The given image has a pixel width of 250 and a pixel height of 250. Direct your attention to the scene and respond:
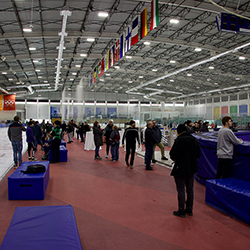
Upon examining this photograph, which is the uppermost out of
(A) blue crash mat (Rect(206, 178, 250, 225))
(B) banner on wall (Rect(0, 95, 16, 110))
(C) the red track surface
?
(B) banner on wall (Rect(0, 95, 16, 110))

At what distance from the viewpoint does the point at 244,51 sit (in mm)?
19500

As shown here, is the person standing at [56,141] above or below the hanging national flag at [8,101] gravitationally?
below

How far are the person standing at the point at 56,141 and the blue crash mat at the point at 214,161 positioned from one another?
485 cm

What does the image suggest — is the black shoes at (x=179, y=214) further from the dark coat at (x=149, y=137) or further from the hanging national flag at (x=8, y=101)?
the hanging national flag at (x=8, y=101)

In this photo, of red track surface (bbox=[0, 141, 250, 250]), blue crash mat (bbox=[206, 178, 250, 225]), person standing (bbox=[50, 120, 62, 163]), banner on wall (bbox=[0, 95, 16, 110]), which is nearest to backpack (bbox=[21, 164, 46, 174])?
red track surface (bbox=[0, 141, 250, 250])

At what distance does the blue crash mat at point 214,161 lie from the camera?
169 inches

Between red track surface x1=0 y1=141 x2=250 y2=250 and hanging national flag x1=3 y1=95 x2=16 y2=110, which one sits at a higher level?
hanging national flag x1=3 y1=95 x2=16 y2=110

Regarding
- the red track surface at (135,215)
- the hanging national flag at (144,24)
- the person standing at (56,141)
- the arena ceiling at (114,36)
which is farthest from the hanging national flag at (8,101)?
the red track surface at (135,215)

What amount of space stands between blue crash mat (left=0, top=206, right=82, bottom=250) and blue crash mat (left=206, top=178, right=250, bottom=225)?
2620 millimetres

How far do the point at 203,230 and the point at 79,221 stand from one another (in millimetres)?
1898

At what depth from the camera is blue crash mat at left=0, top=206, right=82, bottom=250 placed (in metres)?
2.08

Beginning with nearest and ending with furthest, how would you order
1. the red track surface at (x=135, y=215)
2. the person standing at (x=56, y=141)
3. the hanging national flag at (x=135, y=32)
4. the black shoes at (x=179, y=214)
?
the red track surface at (x=135, y=215) < the black shoes at (x=179, y=214) < the person standing at (x=56, y=141) < the hanging national flag at (x=135, y=32)

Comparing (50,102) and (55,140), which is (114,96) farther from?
(55,140)

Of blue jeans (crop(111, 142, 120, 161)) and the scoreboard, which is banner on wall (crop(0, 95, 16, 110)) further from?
the scoreboard
